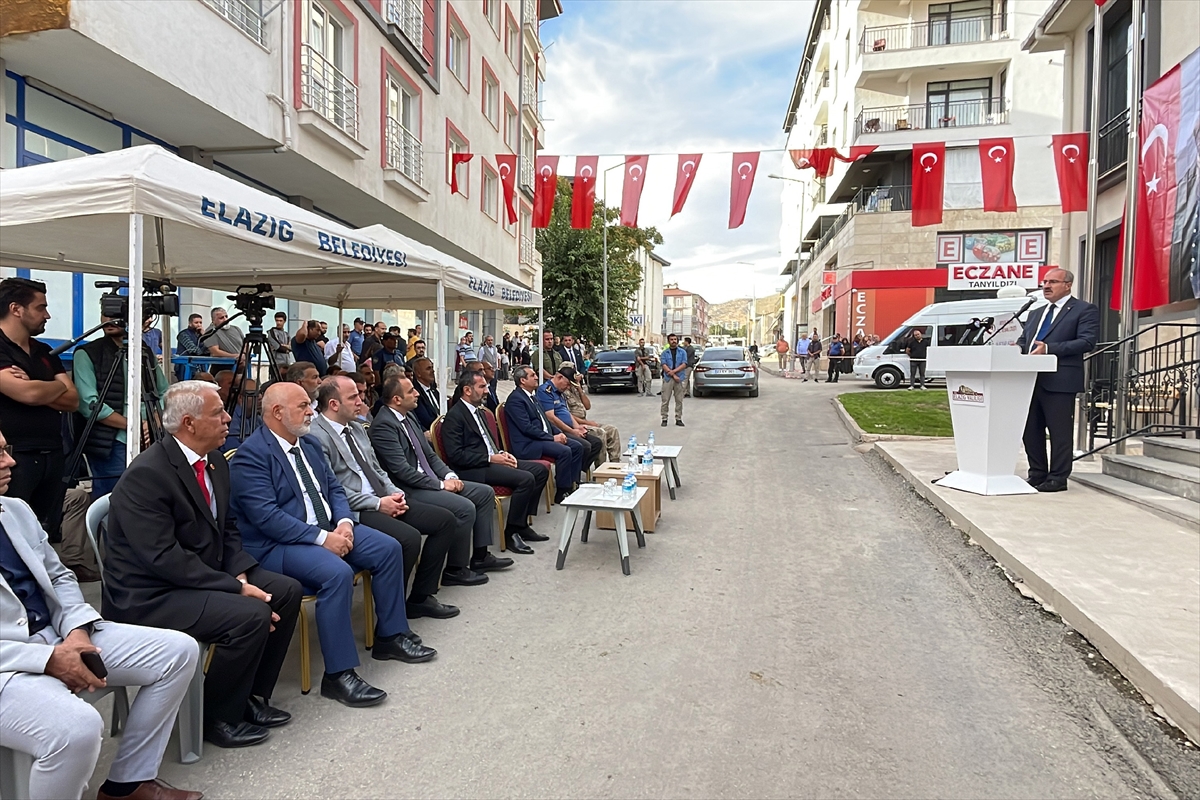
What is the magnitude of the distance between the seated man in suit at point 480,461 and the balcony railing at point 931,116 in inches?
1228

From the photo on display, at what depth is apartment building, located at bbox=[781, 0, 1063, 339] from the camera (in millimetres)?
30734

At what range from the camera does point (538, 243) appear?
38.9 meters

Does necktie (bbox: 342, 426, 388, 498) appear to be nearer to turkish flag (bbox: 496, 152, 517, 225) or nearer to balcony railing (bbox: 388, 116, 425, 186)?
turkish flag (bbox: 496, 152, 517, 225)

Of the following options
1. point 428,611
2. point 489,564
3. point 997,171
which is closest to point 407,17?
point 997,171

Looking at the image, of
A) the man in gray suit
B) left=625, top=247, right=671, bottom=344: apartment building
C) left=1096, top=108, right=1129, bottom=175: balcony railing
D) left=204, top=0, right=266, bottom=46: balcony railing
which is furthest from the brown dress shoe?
left=625, top=247, right=671, bottom=344: apartment building

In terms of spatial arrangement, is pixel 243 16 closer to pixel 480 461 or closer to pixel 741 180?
pixel 741 180

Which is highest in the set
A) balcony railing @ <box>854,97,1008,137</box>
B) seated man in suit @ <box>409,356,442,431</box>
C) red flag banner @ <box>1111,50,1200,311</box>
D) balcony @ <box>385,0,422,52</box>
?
balcony railing @ <box>854,97,1008,137</box>

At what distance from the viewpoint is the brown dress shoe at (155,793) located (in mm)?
2619

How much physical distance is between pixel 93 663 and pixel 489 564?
3.29 meters

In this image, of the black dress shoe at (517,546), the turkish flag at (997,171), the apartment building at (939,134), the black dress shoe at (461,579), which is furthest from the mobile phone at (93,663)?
the apartment building at (939,134)

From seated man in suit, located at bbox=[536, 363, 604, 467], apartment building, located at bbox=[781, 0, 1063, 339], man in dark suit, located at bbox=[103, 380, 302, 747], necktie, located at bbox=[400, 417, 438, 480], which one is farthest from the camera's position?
apartment building, located at bbox=[781, 0, 1063, 339]

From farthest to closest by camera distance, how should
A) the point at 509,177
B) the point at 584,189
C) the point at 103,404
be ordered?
the point at 509,177 < the point at 584,189 < the point at 103,404

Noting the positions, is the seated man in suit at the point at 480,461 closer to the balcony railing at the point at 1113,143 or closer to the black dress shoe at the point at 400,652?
the black dress shoe at the point at 400,652

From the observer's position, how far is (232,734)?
3086mm
